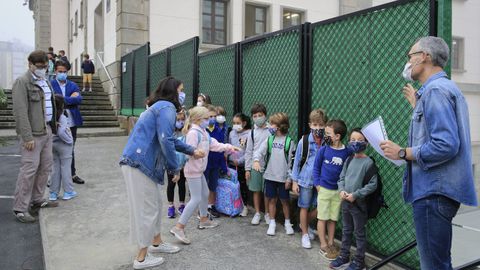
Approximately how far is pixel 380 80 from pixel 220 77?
338 cm

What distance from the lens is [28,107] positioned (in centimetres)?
504

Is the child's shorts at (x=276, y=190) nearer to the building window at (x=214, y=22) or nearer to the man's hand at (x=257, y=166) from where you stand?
the man's hand at (x=257, y=166)

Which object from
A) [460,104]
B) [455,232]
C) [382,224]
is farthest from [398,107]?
[455,232]

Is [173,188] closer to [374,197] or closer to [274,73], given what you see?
[274,73]

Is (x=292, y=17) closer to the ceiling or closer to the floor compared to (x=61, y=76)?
closer to the ceiling

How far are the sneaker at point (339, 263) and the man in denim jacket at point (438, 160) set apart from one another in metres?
1.52

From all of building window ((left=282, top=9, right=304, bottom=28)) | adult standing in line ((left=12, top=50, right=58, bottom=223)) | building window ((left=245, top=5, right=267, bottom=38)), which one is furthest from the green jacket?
building window ((left=282, top=9, right=304, bottom=28))

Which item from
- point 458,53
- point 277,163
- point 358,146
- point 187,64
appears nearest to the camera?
point 358,146

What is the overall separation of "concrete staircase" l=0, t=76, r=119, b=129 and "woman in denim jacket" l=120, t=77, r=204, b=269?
11624 mm

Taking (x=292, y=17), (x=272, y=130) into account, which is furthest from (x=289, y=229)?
(x=292, y=17)

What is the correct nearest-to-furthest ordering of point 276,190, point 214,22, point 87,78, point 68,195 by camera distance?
point 276,190 < point 68,195 < point 214,22 < point 87,78

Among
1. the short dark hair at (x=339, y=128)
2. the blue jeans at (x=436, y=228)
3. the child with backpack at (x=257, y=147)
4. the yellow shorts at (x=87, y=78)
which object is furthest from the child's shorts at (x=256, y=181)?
the yellow shorts at (x=87, y=78)

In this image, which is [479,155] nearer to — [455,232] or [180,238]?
[455,232]

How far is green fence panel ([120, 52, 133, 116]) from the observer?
44.5 feet
